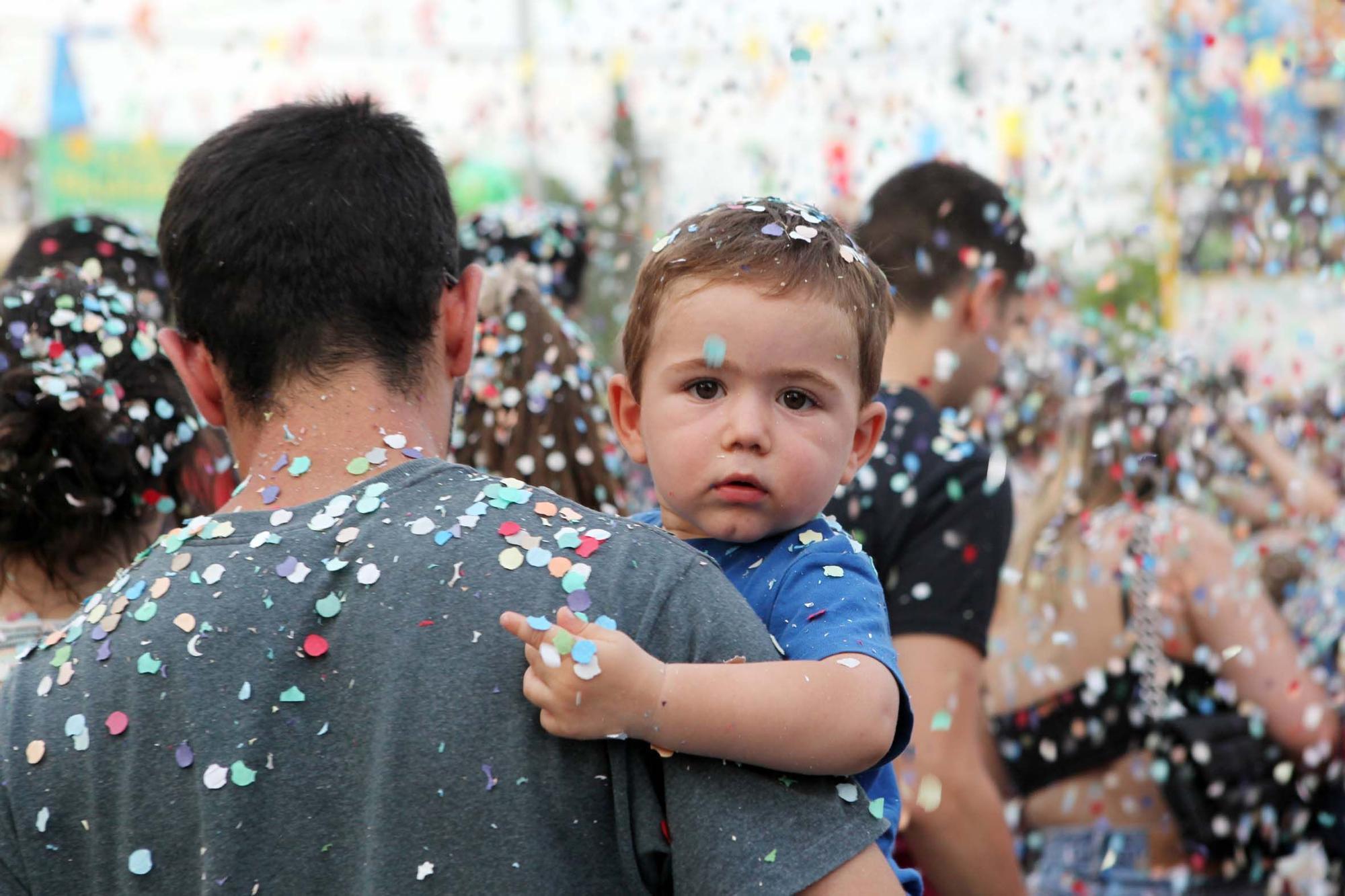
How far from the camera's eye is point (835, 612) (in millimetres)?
1749

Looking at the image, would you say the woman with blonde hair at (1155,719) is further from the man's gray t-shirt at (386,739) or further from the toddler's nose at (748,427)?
the man's gray t-shirt at (386,739)

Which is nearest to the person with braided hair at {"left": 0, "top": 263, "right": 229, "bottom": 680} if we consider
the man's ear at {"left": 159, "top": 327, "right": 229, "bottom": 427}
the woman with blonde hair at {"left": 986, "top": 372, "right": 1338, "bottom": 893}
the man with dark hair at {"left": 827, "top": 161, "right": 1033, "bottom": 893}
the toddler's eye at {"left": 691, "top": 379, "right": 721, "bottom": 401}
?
the man's ear at {"left": 159, "top": 327, "right": 229, "bottom": 427}

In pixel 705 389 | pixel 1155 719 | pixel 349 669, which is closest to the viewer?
pixel 349 669

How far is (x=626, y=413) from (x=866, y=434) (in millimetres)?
355

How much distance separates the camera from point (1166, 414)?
14.5ft

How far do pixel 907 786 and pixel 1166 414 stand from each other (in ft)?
6.39

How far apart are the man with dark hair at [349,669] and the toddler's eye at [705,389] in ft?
1.15

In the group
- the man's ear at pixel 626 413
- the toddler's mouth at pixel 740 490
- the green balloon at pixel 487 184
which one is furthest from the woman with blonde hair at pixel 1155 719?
the green balloon at pixel 487 184

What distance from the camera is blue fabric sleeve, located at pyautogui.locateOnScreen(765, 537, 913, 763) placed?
5.53ft

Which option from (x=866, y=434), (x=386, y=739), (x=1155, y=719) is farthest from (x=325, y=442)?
(x=1155, y=719)

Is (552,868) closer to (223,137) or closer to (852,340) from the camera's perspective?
(852,340)

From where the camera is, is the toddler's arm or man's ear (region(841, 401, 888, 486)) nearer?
the toddler's arm

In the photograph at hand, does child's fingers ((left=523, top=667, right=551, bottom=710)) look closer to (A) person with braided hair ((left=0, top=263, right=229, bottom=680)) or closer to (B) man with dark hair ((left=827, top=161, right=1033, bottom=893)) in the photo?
(A) person with braided hair ((left=0, top=263, right=229, bottom=680))

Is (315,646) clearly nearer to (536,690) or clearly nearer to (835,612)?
(536,690)
